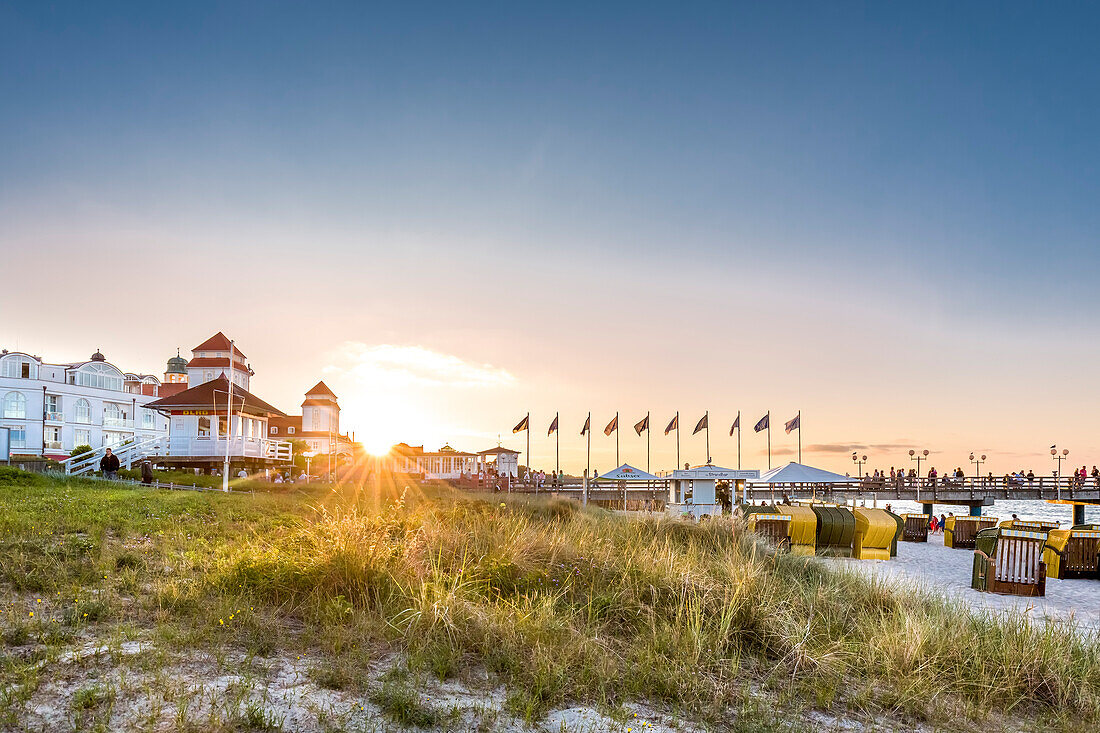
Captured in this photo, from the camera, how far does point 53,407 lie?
55.1 metres

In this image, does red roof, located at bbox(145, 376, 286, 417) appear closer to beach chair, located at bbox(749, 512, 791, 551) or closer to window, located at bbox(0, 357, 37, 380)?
window, located at bbox(0, 357, 37, 380)

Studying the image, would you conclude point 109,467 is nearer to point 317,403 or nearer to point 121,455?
point 121,455

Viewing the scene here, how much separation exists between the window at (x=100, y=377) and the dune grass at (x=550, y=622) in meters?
56.4

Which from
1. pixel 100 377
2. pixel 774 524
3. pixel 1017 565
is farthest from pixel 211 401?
pixel 1017 565

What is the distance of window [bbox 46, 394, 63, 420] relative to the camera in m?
54.5

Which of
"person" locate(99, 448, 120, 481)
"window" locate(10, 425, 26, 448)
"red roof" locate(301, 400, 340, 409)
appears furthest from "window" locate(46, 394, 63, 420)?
"person" locate(99, 448, 120, 481)

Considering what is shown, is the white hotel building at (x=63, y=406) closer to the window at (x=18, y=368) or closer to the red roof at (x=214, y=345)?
the window at (x=18, y=368)

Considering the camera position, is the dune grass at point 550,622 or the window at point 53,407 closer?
the dune grass at point 550,622

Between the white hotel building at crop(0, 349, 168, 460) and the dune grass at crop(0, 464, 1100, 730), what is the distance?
46.3m

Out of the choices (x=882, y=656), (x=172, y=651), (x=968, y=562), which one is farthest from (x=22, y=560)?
(x=968, y=562)

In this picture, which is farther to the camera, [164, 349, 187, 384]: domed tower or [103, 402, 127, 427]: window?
[164, 349, 187, 384]: domed tower

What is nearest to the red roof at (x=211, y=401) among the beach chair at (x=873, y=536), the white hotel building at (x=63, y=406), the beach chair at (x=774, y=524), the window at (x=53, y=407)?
the white hotel building at (x=63, y=406)

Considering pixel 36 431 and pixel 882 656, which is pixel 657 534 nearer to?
pixel 882 656

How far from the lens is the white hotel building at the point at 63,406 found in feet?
172
